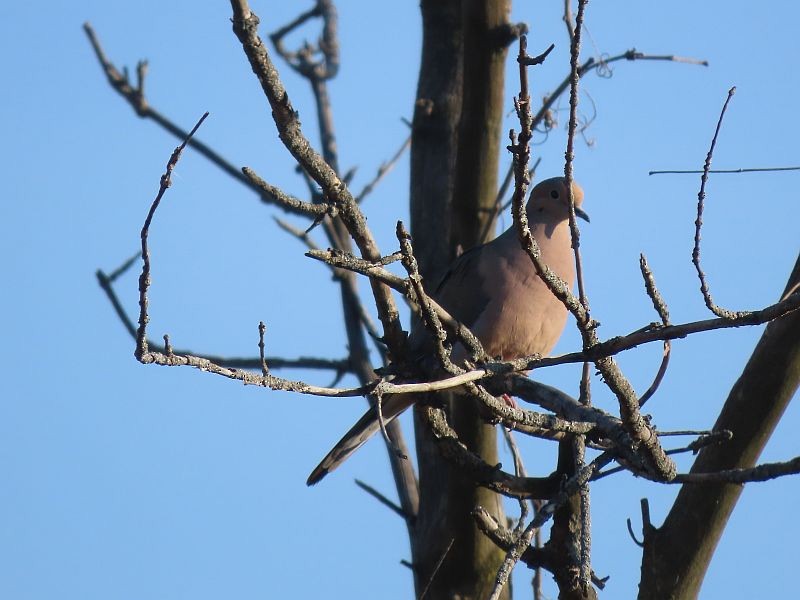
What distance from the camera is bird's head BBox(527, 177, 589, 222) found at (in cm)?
476

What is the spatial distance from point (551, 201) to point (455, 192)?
1.69ft

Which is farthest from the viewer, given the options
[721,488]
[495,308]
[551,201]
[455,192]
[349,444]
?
[551,201]

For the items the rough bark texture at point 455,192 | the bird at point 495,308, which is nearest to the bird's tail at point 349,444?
the bird at point 495,308

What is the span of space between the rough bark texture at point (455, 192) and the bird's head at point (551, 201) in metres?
0.34

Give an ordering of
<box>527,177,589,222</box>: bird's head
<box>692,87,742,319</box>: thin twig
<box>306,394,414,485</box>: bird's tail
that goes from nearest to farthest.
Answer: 1. <box>692,87,742,319</box>: thin twig
2. <box>306,394,414,485</box>: bird's tail
3. <box>527,177,589,222</box>: bird's head

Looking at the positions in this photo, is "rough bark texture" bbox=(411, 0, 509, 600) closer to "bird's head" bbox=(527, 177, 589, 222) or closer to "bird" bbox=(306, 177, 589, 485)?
"bird" bbox=(306, 177, 589, 485)

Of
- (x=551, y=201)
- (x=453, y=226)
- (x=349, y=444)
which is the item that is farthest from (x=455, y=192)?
(x=349, y=444)

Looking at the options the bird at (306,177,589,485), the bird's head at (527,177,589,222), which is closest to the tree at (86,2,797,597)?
the bird at (306,177,589,485)

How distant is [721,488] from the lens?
347 cm

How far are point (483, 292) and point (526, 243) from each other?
2.04m

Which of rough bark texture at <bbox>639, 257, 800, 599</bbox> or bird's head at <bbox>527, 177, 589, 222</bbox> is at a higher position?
bird's head at <bbox>527, 177, 589, 222</bbox>

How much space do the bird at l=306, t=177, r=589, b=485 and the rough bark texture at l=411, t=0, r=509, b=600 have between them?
0.17 m

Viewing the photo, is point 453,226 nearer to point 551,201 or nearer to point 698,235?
point 551,201

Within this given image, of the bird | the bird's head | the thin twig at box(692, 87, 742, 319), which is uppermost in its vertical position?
the bird's head
